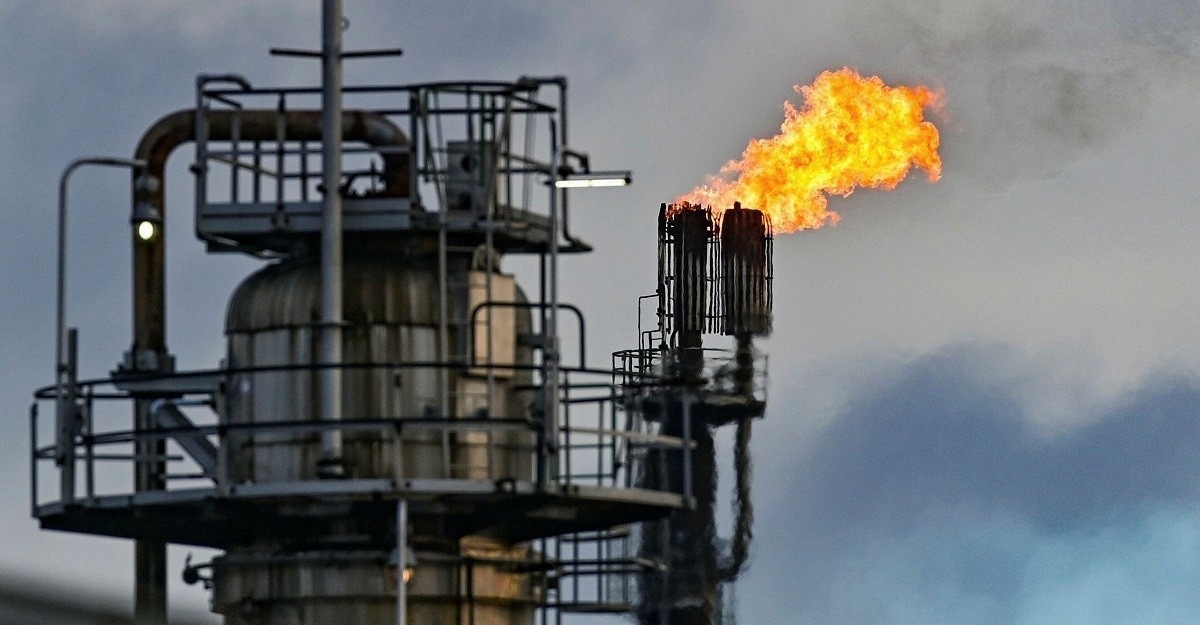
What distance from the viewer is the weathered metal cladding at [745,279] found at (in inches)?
3282

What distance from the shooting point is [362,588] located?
32188mm

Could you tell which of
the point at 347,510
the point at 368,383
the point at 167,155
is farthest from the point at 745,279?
the point at 347,510

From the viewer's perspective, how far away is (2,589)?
1628 centimetres

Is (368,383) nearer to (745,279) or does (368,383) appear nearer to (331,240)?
(331,240)

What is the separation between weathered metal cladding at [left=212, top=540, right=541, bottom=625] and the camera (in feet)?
106

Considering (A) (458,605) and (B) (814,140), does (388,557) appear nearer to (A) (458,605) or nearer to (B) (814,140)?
(A) (458,605)

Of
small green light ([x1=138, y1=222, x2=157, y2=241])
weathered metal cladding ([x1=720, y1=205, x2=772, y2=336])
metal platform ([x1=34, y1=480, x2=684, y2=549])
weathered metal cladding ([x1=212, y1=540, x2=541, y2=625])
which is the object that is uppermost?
weathered metal cladding ([x1=720, y1=205, x2=772, y2=336])

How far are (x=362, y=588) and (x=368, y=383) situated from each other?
A: 256cm

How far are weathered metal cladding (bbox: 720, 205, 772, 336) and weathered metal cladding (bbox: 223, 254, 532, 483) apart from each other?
5056cm

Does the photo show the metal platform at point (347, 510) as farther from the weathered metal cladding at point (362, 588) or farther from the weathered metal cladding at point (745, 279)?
the weathered metal cladding at point (745, 279)

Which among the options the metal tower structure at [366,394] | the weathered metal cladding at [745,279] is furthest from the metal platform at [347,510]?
the weathered metal cladding at [745,279]

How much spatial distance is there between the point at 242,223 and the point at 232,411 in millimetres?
2333

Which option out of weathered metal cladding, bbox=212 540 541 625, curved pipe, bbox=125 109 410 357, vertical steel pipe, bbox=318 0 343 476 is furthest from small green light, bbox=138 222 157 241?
weathered metal cladding, bbox=212 540 541 625

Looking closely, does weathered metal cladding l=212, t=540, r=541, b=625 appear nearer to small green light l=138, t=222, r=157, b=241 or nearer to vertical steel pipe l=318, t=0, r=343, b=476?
vertical steel pipe l=318, t=0, r=343, b=476
